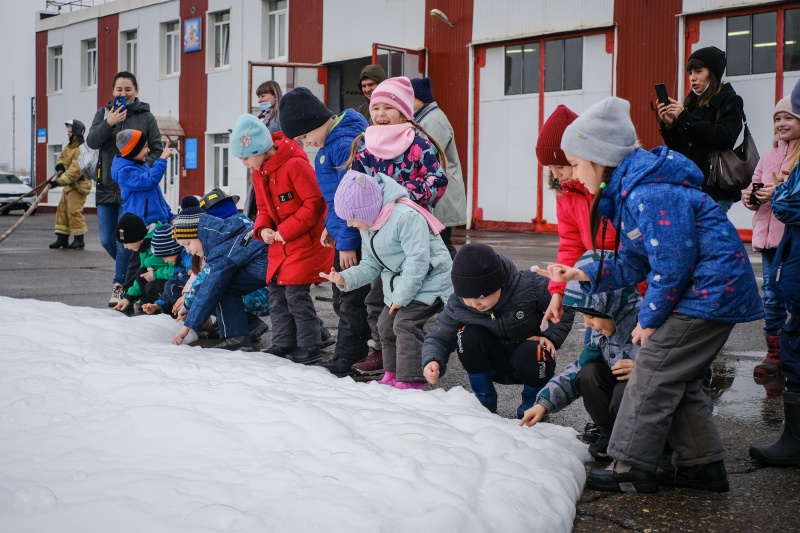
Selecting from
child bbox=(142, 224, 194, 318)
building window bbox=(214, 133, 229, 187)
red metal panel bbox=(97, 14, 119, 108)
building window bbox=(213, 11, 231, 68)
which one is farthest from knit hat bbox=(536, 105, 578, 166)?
red metal panel bbox=(97, 14, 119, 108)

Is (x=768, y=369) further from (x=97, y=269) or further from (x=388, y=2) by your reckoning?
(x=388, y=2)

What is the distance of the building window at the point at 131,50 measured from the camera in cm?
2961

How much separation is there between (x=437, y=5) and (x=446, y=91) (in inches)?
76.0

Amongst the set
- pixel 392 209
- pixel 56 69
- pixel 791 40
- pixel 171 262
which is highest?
pixel 56 69

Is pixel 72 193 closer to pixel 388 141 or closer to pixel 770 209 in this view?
pixel 388 141

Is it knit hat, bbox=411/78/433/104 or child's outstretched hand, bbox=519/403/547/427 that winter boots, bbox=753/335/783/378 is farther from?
knit hat, bbox=411/78/433/104

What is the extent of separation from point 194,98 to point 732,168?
909 inches

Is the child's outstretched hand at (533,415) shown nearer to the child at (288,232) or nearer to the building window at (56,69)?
the child at (288,232)

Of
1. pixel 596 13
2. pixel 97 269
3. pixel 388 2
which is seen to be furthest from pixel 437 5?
pixel 97 269

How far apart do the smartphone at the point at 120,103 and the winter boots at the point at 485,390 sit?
559 centimetres

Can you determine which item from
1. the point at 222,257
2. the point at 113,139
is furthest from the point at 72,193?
the point at 222,257

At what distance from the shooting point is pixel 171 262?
23.8 feet

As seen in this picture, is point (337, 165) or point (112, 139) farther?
point (112, 139)

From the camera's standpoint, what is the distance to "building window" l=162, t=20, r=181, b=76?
27.7 m
